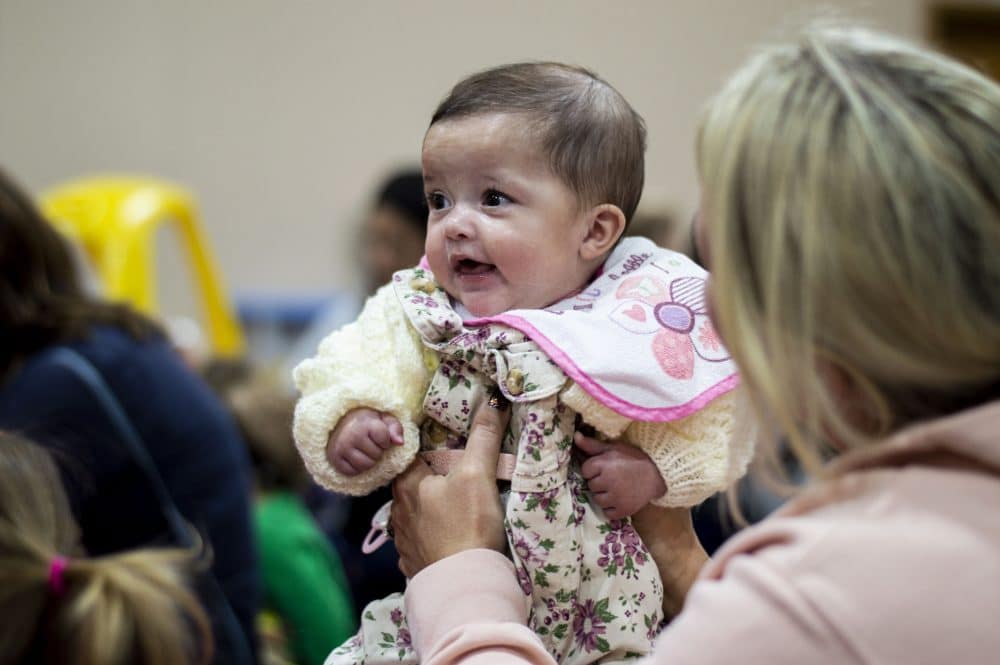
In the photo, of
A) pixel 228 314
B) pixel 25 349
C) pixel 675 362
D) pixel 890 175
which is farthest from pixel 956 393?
pixel 228 314

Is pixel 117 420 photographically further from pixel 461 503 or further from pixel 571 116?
pixel 571 116

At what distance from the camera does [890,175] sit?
916 millimetres

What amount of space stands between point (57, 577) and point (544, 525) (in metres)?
0.50

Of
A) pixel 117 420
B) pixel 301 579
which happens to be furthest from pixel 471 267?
pixel 301 579

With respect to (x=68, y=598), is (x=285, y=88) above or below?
below

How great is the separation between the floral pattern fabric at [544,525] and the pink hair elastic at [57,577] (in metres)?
0.29

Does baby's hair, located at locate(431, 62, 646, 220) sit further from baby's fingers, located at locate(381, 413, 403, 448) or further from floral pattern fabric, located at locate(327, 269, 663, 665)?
baby's fingers, located at locate(381, 413, 403, 448)

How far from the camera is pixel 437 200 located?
129cm

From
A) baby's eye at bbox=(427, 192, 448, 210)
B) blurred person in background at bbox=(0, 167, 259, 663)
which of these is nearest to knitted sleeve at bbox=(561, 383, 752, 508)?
baby's eye at bbox=(427, 192, 448, 210)

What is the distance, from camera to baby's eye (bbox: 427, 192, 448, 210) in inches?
50.6

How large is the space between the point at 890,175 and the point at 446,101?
0.51m

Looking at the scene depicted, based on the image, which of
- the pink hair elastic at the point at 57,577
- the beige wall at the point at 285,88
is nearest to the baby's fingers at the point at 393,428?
the pink hair elastic at the point at 57,577

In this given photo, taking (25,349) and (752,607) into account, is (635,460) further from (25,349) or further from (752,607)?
(25,349)

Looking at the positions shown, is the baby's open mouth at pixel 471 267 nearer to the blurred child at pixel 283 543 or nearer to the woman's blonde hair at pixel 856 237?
the woman's blonde hair at pixel 856 237
